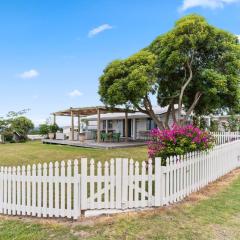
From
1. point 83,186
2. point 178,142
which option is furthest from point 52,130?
point 83,186

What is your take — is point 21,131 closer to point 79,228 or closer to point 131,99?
point 131,99

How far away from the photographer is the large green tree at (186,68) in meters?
15.0

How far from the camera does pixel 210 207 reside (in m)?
5.52

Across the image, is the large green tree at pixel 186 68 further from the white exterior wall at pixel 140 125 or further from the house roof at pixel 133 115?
the white exterior wall at pixel 140 125

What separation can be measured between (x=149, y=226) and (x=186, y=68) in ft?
45.0

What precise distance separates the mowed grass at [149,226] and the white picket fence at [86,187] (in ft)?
0.85

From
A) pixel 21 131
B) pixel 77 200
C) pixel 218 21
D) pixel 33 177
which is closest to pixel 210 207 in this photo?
pixel 77 200

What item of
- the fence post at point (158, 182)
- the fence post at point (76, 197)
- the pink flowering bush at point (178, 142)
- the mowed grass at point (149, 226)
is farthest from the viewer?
the pink flowering bush at point (178, 142)

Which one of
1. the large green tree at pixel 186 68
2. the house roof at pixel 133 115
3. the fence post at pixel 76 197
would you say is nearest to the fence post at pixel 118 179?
the fence post at pixel 76 197

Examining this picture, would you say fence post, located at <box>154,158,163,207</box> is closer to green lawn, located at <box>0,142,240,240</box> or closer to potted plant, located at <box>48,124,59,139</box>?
green lawn, located at <box>0,142,240,240</box>

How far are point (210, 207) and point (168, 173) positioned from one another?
43.9 inches

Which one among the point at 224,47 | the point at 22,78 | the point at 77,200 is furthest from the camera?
the point at 22,78

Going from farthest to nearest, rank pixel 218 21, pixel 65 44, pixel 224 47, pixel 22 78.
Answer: pixel 22 78 < pixel 65 44 < pixel 218 21 < pixel 224 47

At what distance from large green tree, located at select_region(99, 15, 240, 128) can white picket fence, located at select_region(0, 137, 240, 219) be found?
985cm
